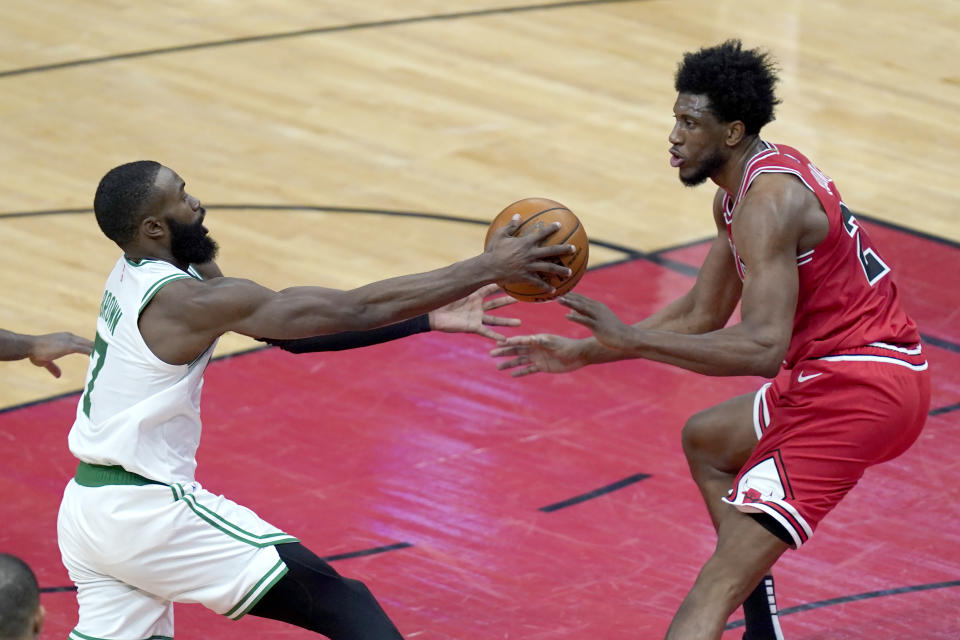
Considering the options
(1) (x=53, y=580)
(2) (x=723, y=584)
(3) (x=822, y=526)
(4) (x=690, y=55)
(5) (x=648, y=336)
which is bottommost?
(1) (x=53, y=580)

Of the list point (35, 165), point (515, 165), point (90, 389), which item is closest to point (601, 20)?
point (515, 165)

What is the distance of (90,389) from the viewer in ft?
17.3

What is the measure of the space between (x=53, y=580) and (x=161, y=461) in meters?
1.84

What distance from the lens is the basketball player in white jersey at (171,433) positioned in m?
5.14

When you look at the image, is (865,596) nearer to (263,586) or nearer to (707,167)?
(707,167)

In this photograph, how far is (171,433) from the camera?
5.23 metres

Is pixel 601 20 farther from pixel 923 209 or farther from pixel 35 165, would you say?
pixel 35 165

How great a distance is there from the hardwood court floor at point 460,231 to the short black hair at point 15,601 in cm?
248

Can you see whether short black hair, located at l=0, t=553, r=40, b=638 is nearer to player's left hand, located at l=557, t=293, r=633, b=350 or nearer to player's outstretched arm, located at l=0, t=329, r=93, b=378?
player's outstretched arm, located at l=0, t=329, r=93, b=378

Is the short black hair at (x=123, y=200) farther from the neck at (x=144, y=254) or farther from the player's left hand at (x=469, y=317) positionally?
the player's left hand at (x=469, y=317)

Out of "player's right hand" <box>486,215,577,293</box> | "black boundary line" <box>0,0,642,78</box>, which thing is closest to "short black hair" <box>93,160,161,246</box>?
"player's right hand" <box>486,215,577,293</box>

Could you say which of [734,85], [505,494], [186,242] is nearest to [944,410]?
[505,494]

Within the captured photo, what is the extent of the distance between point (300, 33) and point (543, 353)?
865 centimetres

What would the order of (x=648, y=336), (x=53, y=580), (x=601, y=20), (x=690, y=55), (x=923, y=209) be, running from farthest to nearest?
(x=601, y=20) → (x=923, y=209) → (x=53, y=580) → (x=690, y=55) → (x=648, y=336)
